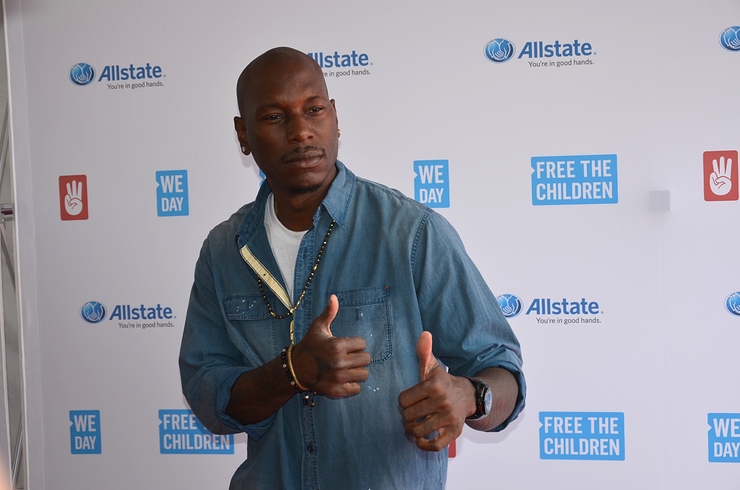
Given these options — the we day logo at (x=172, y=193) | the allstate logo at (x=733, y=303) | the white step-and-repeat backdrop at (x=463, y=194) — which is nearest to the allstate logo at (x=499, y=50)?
the white step-and-repeat backdrop at (x=463, y=194)

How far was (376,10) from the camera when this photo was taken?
3.04 metres

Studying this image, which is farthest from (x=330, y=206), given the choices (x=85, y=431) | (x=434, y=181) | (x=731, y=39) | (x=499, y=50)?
(x=85, y=431)

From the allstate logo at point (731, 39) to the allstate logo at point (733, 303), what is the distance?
96 centimetres

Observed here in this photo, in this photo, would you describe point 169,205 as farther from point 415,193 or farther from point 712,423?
point 712,423

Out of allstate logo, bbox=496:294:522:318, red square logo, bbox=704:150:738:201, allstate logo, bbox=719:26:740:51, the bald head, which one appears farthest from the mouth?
allstate logo, bbox=719:26:740:51

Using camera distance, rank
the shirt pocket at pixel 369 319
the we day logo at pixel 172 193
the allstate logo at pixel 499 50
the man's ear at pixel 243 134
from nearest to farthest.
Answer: the shirt pocket at pixel 369 319
the man's ear at pixel 243 134
the allstate logo at pixel 499 50
the we day logo at pixel 172 193

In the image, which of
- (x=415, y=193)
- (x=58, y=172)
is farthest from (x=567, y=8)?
(x=58, y=172)

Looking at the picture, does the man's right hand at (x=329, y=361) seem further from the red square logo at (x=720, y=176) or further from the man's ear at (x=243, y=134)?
the red square logo at (x=720, y=176)

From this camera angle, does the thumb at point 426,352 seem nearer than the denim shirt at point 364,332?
Yes

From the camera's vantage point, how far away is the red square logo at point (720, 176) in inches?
113

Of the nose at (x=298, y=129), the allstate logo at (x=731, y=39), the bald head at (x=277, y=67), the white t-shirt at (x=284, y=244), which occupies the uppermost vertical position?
the allstate logo at (x=731, y=39)

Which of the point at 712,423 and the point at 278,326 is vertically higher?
the point at 278,326

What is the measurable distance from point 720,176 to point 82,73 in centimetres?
274

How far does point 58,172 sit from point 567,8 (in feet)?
7.60
